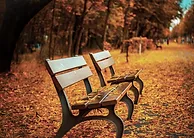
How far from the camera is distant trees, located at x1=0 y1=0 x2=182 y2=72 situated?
36.0 ft

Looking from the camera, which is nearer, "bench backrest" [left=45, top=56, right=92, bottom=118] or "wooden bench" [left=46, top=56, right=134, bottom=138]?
"wooden bench" [left=46, top=56, right=134, bottom=138]

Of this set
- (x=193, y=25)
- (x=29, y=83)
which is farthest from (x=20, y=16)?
(x=193, y=25)

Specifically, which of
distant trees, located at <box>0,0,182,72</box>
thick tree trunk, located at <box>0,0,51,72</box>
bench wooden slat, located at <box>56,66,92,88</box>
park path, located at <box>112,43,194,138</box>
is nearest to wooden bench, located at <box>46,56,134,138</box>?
bench wooden slat, located at <box>56,66,92,88</box>

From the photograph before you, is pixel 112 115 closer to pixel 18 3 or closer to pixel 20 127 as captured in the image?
pixel 20 127

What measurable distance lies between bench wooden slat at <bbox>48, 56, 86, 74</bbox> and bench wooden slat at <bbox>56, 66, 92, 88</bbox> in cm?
9

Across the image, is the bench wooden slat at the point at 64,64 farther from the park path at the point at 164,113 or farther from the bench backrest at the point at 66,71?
the park path at the point at 164,113

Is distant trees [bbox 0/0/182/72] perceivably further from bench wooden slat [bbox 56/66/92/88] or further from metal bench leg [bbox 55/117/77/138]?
metal bench leg [bbox 55/117/77/138]

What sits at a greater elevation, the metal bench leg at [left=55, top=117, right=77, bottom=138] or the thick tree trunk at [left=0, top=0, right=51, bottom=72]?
the thick tree trunk at [left=0, top=0, right=51, bottom=72]

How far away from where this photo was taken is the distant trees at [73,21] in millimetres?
10961

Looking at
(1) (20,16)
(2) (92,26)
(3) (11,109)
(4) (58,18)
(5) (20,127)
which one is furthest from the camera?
(2) (92,26)

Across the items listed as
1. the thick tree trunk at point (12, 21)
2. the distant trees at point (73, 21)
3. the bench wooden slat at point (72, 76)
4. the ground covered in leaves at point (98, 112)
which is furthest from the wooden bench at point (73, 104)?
the distant trees at point (73, 21)

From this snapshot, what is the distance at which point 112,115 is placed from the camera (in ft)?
12.6

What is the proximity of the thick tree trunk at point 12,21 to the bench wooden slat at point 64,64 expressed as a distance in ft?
18.4

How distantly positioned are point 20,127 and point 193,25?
166ft
